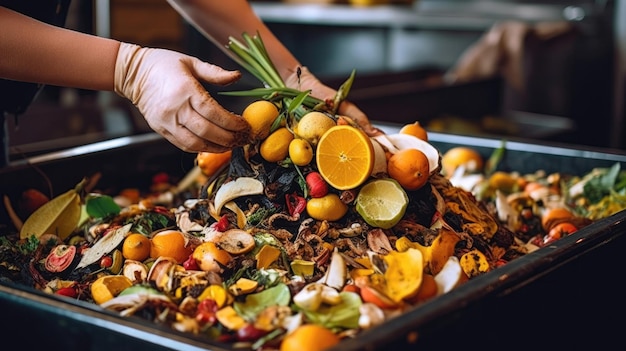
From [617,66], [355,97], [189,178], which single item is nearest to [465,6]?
[617,66]

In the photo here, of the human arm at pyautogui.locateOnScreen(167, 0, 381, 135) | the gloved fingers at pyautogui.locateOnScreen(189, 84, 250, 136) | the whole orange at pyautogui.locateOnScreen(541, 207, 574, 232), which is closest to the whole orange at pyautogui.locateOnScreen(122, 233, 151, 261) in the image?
the gloved fingers at pyautogui.locateOnScreen(189, 84, 250, 136)

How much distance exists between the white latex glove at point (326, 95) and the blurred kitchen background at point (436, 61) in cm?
93

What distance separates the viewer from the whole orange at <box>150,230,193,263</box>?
1.61 meters

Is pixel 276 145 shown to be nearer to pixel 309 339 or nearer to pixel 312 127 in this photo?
pixel 312 127

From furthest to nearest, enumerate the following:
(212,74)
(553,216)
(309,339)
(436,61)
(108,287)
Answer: (436,61) → (553,216) → (212,74) → (108,287) → (309,339)

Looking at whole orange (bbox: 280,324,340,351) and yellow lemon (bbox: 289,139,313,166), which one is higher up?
yellow lemon (bbox: 289,139,313,166)

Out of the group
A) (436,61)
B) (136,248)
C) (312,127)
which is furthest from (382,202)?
(436,61)

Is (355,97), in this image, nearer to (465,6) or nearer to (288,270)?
(288,270)

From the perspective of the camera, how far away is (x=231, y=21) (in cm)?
217

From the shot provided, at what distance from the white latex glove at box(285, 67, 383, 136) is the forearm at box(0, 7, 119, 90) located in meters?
0.48

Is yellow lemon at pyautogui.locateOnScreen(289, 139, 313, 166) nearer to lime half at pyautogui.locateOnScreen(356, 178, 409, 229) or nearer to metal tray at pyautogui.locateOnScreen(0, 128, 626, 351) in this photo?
lime half at pyautogui.locateOnScreen(356, 178, 409, 229)

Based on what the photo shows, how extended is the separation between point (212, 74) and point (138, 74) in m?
0.14

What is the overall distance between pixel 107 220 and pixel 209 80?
0.44 metres

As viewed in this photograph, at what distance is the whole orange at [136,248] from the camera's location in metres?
1.62
